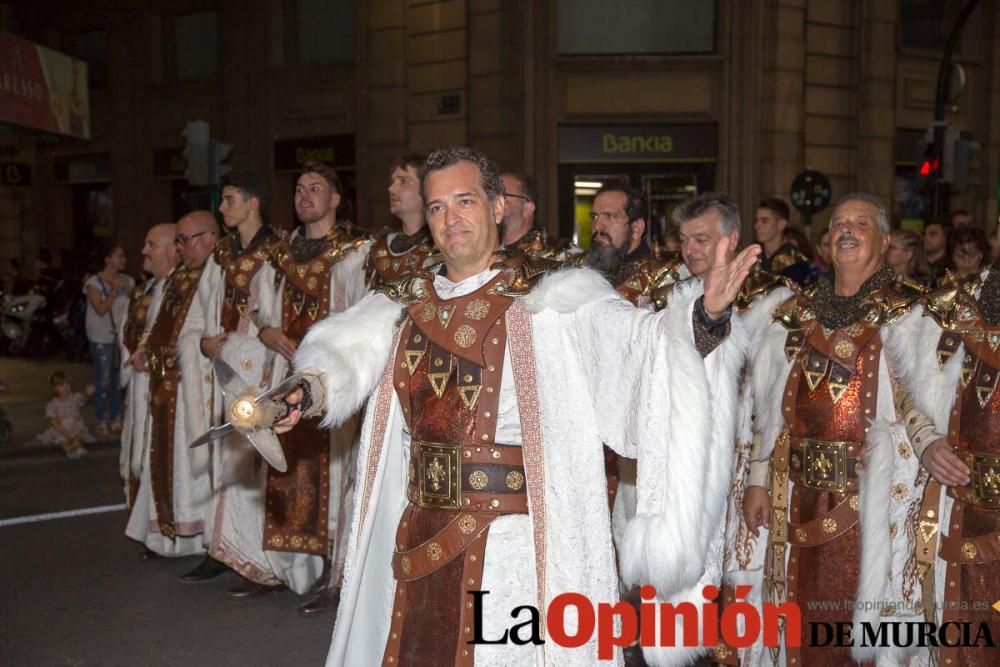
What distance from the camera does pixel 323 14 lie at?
2180cm

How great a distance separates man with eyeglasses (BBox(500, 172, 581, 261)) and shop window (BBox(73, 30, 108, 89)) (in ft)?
71.4

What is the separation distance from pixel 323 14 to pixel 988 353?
1932 centimetres

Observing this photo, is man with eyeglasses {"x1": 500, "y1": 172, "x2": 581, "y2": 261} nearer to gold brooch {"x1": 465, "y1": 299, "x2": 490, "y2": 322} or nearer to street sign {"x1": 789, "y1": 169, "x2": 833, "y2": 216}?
gold brooch {"x1": 465, "y1": 299, "x2": 490, "y2": 322}

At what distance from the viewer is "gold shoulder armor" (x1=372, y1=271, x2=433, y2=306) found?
3.98 m

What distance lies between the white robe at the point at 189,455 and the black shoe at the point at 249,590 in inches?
32.4

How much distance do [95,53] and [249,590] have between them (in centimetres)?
2296

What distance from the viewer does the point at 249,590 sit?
7105 mm

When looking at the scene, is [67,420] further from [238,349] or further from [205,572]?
[238,349]

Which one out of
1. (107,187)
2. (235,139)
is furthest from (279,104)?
(107,187)

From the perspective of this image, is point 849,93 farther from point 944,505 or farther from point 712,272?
point 712,272

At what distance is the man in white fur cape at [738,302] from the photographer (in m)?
5.28

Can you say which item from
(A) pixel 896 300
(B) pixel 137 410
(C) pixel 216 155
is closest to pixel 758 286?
(A) pixel 896 300

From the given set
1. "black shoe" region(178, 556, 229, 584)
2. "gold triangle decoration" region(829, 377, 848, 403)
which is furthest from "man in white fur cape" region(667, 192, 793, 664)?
"black shoe" region(178, 556, 229, 584)

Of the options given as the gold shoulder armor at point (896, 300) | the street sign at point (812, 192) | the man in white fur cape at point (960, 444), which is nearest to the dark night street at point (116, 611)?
the man in white fur cape at point (960, 444)
